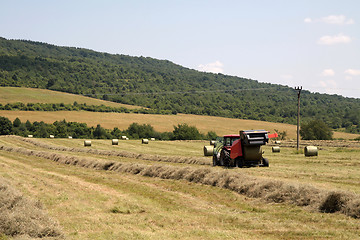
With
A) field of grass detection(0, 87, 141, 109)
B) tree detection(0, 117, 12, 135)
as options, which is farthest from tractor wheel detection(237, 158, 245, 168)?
field of grass detection(0, 87, 141, 109)

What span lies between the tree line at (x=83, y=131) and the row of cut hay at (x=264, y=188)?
245 ft

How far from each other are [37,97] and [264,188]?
130192 millimetres

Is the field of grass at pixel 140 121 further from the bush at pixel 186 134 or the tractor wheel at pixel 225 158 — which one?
the tractor wheel at pixel 225 158

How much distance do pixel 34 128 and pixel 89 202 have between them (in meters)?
91.5

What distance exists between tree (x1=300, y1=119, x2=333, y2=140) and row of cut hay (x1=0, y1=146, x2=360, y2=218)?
74632 millimetres

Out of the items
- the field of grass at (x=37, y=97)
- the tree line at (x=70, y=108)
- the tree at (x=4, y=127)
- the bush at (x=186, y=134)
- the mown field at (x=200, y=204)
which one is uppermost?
the field of grass at (x=37, y=97)

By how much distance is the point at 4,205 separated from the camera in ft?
37.7

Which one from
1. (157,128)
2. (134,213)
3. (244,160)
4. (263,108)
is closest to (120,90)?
(263,108)

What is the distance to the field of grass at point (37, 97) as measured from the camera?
131375 millimetres

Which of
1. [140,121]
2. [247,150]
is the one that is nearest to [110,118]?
[140,121]

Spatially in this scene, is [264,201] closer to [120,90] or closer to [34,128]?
[34,128]

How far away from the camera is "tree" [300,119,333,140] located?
9494 centimetres

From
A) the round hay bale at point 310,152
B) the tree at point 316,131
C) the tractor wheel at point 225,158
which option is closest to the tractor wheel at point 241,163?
the tractor wheel at point 225,158

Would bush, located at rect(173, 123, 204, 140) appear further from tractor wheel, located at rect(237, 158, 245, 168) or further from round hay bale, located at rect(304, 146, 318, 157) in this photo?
tractor wheel, located at rect(237, 158, 245, 168)
